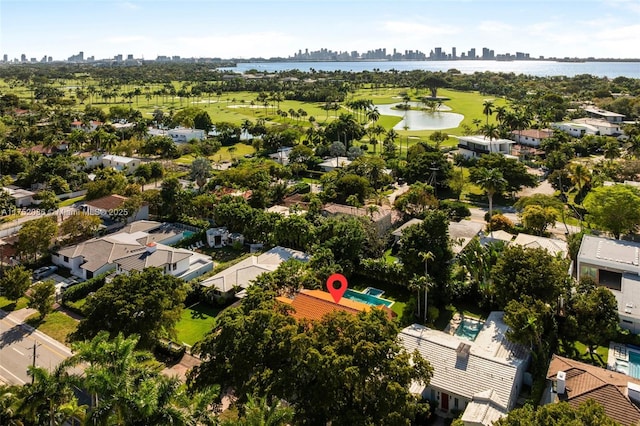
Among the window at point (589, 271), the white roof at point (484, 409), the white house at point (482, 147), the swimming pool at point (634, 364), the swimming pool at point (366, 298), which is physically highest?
the white house at point (482, 147)

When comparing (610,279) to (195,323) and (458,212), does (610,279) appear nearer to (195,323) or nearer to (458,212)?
(458,212)

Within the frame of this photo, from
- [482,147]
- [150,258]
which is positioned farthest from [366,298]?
[482,147]

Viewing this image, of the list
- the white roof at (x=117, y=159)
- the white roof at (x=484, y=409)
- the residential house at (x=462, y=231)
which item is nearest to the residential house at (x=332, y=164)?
the residential house at (x=462, y=231)

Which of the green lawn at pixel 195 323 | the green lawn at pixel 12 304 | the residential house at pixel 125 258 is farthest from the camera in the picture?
the residential house at pixel 125 258

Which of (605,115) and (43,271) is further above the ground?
(605,115)

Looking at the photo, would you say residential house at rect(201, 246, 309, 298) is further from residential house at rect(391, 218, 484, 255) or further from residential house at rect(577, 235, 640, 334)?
residential house at rect(577, 235, 640, 334)

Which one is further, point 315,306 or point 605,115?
point 605,115

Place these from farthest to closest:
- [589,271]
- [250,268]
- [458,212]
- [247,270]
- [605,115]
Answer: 1. [605,115]
2. [458,212]
3. [250,268]
4. [247,270]
5. [589,271]

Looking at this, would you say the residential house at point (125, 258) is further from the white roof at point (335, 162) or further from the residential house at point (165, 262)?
the white roof at point (335, 162)
